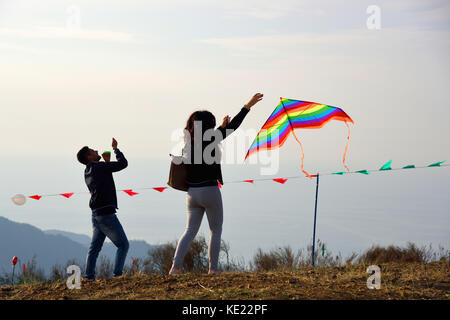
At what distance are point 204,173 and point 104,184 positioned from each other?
1.40 meters

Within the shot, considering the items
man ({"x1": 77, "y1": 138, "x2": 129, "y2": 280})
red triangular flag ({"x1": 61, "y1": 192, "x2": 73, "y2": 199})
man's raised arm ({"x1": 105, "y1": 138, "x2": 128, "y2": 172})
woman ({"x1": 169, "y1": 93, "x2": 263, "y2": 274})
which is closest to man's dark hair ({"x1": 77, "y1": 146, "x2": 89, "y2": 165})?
man ({"x1": 77, "y1": 138, "x2": 129, "y2": 280})

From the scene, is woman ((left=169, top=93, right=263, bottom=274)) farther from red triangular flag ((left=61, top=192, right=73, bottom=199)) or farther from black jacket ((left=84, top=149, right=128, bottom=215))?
red triangular flag ((left=61, top=192, right=73, bottom=199))

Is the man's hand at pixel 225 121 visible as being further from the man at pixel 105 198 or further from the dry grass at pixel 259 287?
the dry grass at pixel 259 287

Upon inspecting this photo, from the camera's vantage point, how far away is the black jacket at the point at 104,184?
24.5ft

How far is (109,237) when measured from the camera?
24.6 feet

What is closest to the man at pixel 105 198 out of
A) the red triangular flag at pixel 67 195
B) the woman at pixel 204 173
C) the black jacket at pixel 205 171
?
the woman at pixel 204 173

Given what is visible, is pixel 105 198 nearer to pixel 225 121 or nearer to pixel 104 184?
pixel 104 184

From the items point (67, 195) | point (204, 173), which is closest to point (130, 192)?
point (67, 195)

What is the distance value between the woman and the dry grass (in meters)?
0.55

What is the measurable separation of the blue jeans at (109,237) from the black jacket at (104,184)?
0.37ft

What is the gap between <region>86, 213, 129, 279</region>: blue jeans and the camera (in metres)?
7.46

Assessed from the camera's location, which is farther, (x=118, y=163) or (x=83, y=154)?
(x=83, y=154)

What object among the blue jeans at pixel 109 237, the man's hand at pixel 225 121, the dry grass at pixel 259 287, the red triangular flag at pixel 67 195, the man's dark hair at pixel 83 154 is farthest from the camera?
the red triangular flag at pixel 67 195
